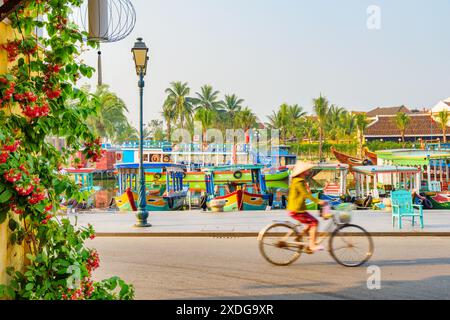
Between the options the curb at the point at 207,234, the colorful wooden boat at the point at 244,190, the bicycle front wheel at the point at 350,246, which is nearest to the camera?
the bicycle front wheel at the point at 350,246

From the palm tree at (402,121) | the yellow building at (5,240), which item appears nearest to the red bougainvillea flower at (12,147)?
the yellow building at (5,240)

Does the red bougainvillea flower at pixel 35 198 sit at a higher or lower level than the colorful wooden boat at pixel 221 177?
higher

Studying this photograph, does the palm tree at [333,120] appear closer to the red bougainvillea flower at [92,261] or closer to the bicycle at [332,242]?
the bicycle at [332,242]

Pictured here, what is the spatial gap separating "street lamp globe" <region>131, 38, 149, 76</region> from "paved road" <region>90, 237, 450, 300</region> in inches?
208

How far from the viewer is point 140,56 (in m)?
14.5

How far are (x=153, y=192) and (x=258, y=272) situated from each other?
70.8 feet

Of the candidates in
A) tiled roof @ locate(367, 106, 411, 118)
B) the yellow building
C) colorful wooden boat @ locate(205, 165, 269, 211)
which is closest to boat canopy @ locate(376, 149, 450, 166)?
colorful wooden boat @ locate(205, 165, 269, 211)

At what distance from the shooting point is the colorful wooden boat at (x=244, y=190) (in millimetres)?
22141

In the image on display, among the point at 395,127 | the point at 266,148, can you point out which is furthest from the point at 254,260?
the point at 395,127

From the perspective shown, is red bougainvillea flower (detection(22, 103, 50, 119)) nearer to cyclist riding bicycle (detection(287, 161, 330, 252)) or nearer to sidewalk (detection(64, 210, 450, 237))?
cyclist riding bicycle (detection(287, 161, 330, 252))

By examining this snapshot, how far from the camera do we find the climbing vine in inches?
127

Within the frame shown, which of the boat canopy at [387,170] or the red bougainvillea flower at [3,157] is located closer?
the red bougainvillea flower at [3,157]

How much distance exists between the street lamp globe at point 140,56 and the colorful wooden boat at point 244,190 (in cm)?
873
